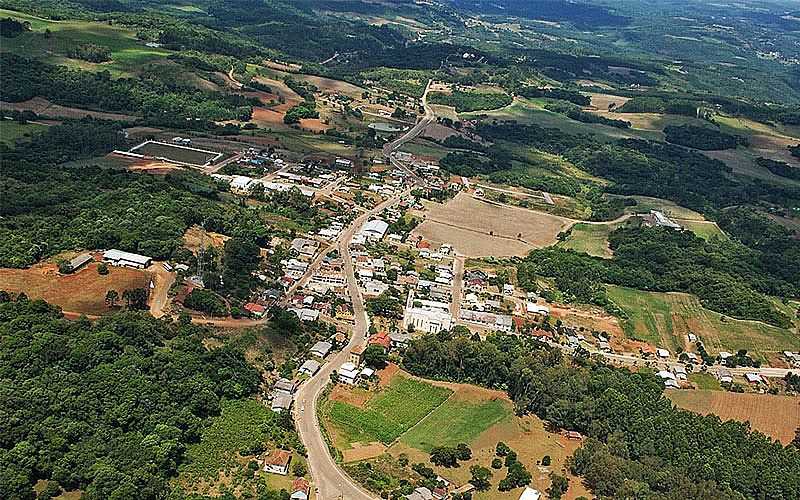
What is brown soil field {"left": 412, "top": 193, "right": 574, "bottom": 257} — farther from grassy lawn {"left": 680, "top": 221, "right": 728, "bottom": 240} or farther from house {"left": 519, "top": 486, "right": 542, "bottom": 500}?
house {"left": 519, "top": 486, "right": 542, "bottom": 500}

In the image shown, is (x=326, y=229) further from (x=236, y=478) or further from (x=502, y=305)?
(x=236, y=478)

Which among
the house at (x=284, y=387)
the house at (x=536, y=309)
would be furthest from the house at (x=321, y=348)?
the house at (x=536, y=309)

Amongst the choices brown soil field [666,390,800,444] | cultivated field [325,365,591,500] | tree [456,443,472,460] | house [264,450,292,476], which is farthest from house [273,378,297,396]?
brown soil field [666,390,800,444]

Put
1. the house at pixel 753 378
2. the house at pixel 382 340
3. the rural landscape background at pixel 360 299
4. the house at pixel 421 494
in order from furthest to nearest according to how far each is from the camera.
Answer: the house at pixel 753 378 < the house at pixel 382 340 < the rural landscape background at pixel 360 299 < the house at pixel 421 494

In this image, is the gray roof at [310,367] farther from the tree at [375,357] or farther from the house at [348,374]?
the tree at [375,357]

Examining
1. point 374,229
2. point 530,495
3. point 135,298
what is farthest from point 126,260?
point 530,495

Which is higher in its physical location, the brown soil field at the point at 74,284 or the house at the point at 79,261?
the house at the point at 79,261

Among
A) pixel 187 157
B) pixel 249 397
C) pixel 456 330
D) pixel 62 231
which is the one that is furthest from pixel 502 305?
pixel 187 157

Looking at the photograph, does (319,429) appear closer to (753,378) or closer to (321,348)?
(321,348)
